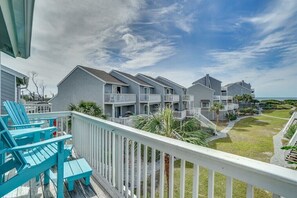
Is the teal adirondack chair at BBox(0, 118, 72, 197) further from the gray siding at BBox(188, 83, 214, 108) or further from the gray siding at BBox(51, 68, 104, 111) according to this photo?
the gray siding at BBox(188, 83, 214, 108)

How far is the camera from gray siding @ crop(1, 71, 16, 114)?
380 inches

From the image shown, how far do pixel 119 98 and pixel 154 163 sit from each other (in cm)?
1568

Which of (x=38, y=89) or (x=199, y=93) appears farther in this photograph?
(x=199, y=93)

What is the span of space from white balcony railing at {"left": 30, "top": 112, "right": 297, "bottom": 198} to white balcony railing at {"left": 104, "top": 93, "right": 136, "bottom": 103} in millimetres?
11975

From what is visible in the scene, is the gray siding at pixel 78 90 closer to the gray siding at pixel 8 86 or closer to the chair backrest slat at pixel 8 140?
the gray siding at pixel 8 86

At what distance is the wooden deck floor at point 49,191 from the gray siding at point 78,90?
533 inches

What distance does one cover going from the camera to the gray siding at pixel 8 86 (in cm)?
966

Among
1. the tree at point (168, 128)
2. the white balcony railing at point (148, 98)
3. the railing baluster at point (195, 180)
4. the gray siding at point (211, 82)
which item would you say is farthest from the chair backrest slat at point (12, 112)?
the gray siding at point (211, 82)

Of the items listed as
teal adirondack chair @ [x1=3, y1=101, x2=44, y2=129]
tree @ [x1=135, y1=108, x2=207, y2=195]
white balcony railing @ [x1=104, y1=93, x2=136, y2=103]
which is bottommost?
tree @ [x1=135, y1=108, x2=207, y2=195]

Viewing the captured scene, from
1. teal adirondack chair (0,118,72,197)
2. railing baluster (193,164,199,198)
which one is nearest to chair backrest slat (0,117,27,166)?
teal adirondack chair (0,118,72,197)

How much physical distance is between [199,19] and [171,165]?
1150 cm

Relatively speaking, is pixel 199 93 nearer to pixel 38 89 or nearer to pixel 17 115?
pixel 38 89

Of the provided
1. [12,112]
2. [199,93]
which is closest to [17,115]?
[12,112]

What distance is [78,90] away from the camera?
17.6 metres
